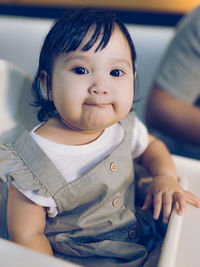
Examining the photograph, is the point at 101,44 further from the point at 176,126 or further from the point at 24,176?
the point at 176,126

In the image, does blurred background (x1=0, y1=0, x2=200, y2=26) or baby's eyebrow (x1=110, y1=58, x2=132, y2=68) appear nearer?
baby's eyebrow (x1=110, y1=58, x2=132, y2=68)

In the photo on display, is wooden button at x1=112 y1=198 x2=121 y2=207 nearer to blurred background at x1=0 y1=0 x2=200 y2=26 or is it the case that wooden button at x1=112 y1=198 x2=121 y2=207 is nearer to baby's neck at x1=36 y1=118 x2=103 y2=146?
baby's neck at x1=36 y1=118 x2=103 y2=146

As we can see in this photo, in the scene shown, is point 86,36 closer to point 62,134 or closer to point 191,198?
point 62,134

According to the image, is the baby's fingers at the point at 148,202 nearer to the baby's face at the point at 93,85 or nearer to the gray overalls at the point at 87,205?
the gray overalls at the point at 87,205

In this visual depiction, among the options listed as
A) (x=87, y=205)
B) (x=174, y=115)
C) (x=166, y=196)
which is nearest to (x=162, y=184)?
(x=166, y=196)

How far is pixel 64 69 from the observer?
470 millimetres

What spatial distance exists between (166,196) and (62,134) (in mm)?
198

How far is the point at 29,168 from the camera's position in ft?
1.56

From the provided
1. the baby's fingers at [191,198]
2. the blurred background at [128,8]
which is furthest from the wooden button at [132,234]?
the blurred background at [128,8]

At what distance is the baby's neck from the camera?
0.52 metres

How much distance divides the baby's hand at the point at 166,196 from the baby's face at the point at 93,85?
0.14 m

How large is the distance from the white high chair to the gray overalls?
51 millimetres

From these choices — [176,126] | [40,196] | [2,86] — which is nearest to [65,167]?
[40,196]

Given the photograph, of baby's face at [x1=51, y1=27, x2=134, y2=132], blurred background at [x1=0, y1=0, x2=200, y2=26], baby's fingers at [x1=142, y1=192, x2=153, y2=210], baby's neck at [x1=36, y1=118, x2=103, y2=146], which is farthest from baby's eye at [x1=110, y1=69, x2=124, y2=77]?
blurred background at [x1=0, y1=0, x2=200, y2=26]
